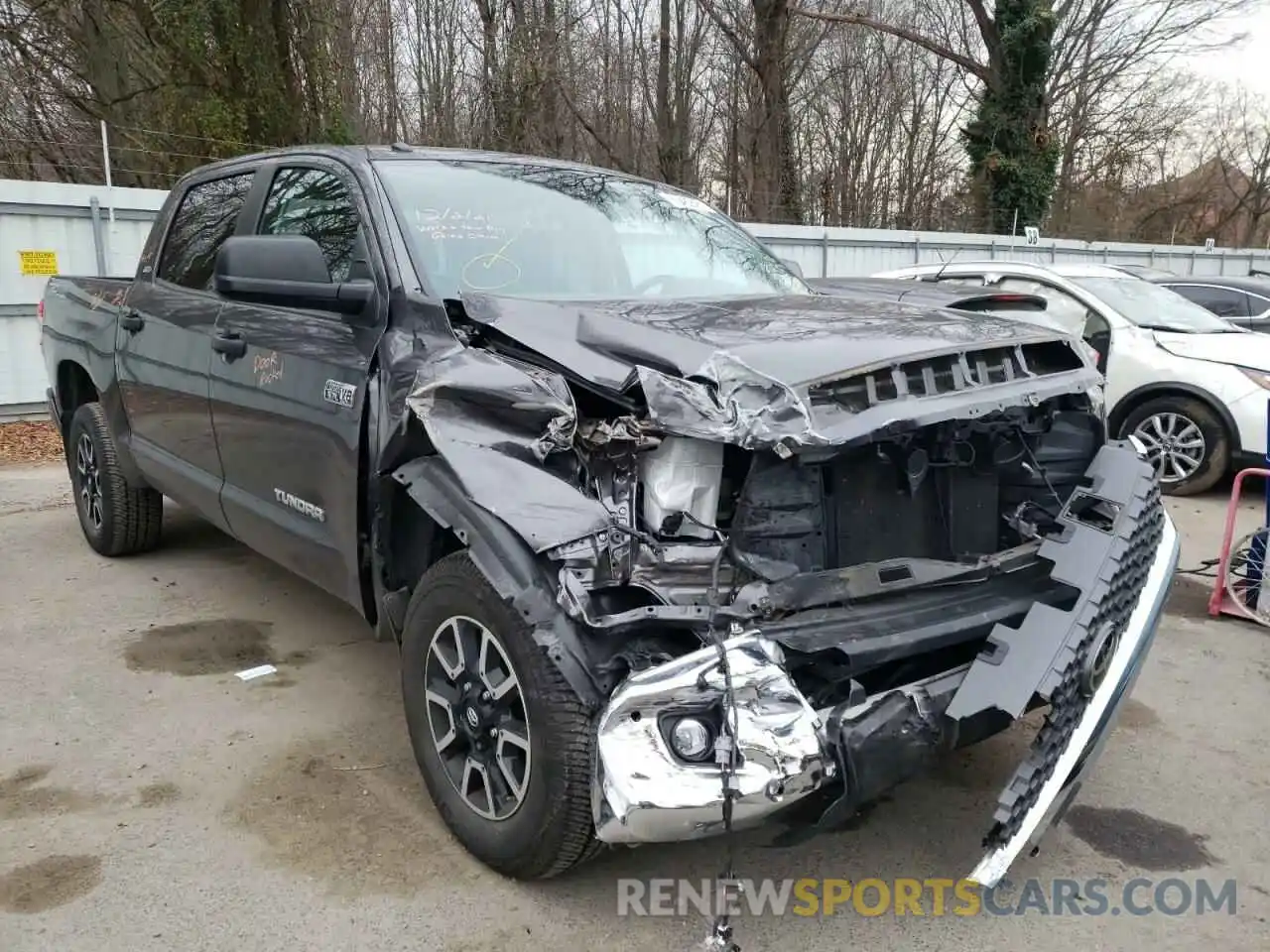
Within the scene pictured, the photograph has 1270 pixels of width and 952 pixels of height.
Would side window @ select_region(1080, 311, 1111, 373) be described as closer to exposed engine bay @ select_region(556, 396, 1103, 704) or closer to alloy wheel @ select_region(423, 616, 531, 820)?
exposed engine bay @ select_region(556, 396, 1103, 704)

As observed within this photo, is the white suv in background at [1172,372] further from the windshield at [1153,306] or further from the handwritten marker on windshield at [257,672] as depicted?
the handwritten marker on windshield at [257,672]

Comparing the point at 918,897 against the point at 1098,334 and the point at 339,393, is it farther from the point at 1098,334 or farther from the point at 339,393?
the point at 1098,334

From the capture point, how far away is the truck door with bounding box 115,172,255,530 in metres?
4.14

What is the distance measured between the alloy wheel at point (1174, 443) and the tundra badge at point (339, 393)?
6.50m

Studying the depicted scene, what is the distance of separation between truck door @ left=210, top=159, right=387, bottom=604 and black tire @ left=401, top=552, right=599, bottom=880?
50 cm

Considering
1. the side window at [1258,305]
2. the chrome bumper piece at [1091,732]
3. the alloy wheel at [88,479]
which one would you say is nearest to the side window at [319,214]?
the alloy wheel at [88,479]

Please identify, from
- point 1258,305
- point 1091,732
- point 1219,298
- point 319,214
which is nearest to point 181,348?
point 319,214

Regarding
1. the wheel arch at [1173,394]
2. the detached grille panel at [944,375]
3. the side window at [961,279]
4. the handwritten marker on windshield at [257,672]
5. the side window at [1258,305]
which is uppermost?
the side window at [961,279]

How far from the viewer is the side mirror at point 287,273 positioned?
3.06 metres

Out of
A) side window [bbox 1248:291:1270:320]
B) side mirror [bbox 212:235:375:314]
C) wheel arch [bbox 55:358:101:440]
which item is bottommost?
wheel arch [bbox 55:358:101:440]

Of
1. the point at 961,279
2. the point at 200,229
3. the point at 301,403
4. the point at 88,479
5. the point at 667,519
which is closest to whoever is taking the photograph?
the point at 667,519

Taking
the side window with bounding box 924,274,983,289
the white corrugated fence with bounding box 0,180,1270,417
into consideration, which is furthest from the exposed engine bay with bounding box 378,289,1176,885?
the white corrugated fence with bounding box 0,180,1270,417

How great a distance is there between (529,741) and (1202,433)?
6867 millimetres

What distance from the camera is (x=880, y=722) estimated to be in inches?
87.5
